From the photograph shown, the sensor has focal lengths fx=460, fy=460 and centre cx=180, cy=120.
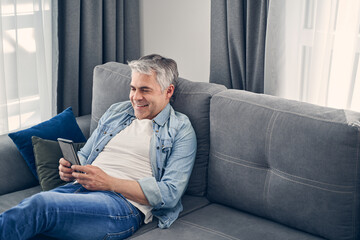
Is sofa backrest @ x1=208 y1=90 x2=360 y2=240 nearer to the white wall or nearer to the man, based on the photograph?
the man

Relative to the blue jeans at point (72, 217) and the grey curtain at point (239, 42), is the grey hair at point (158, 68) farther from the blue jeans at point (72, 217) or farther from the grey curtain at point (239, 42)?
the blue jeans at point (72, 217)

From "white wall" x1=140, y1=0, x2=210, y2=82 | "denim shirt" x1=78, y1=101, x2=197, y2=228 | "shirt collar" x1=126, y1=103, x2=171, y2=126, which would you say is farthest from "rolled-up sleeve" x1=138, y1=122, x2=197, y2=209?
"white wall" x1=140, y1=0, x2=210, y2=82

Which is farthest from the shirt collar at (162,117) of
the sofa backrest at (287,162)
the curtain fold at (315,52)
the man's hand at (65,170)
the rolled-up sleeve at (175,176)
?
the curtain fold at (315,52)

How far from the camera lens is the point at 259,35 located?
245cm

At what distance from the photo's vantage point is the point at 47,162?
90.7 inches

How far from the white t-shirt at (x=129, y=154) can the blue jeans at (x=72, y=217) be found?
0.15m

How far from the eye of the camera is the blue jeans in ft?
5.69

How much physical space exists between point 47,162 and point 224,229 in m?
0.95

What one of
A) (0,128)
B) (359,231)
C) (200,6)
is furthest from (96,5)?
(359,231)

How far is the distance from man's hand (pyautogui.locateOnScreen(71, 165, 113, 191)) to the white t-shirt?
13cm

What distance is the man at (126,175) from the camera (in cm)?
181

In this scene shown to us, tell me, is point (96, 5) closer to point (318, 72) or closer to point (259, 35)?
point (259, 35)

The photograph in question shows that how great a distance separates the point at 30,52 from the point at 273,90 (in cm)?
149

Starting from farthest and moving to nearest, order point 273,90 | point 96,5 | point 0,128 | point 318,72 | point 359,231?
point 96,5
point 0,128
point 273,90
point 318,72
point 359,231
